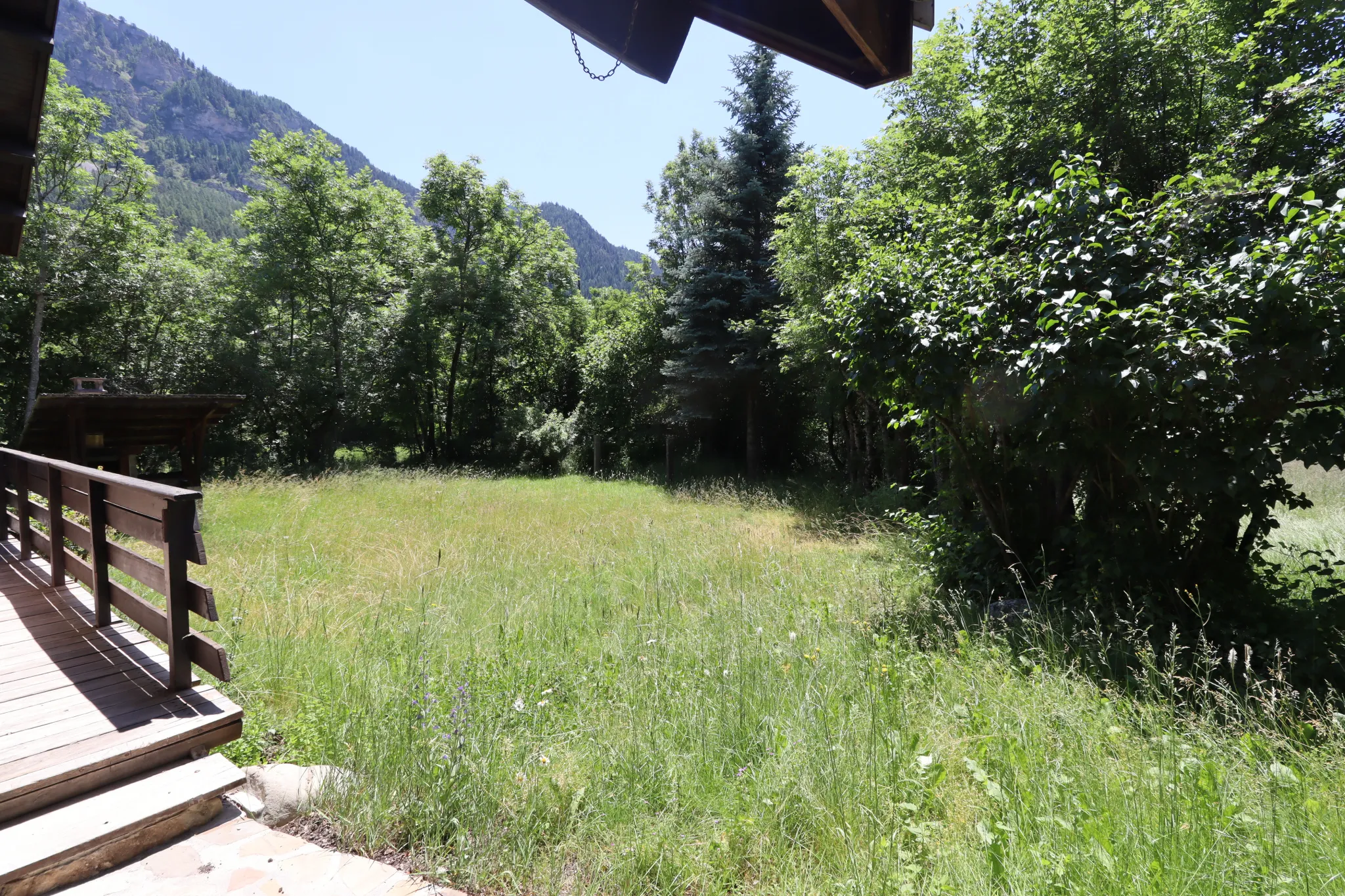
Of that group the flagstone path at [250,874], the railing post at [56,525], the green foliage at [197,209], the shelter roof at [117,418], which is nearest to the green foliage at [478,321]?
the shelter roof at [117,418]

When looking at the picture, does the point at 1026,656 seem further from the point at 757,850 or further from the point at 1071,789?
the point at 757,850

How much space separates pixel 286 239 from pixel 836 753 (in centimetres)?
2843

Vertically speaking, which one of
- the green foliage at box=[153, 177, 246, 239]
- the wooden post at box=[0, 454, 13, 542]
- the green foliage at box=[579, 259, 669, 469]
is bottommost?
the wooden post at box=[0, 454, 13, 542]

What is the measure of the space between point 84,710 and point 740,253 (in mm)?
17346

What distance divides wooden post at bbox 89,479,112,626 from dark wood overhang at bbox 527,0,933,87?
3.97 m

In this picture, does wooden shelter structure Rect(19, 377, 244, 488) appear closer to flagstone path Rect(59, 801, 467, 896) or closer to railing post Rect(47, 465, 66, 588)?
railing post Rect(47, 465, 66, 588)

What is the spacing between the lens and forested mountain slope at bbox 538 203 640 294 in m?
113

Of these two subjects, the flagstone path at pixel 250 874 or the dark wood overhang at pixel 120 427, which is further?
the dark wood overhang at pixel 120 427

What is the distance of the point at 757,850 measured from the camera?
2395 millimetres

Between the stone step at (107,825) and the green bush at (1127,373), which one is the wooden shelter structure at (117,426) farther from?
the green bush at (1127,373)

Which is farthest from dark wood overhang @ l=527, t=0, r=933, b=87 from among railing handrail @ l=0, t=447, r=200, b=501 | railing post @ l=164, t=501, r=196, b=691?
railing post @ l=164, t=501, r=196, b=691

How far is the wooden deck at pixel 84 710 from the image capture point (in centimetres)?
259

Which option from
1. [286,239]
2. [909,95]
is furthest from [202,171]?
[909,95]

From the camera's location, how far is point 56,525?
4.42m
